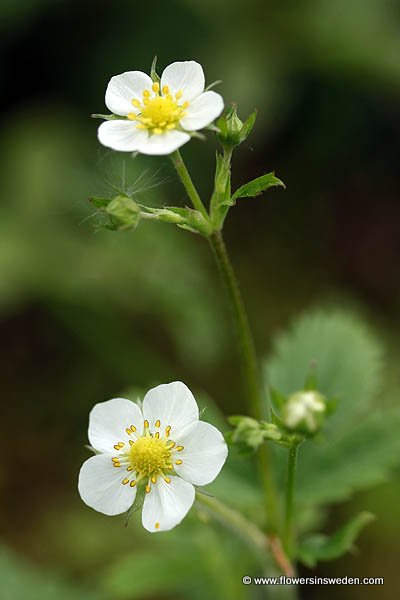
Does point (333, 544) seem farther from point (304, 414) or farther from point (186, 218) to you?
point (186, 218)

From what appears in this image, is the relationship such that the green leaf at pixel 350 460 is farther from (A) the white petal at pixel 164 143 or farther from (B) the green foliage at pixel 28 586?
(A) the white petal at pixel 164 143

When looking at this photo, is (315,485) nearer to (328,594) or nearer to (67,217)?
(328,594)

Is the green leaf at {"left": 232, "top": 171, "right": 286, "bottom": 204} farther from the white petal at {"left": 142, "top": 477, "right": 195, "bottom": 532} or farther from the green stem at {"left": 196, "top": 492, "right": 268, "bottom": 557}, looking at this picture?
the green stem at {"left": 196, "top": 492, "right": 268, "bottom": 557}

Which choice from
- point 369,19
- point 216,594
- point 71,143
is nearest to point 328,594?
point 216,594

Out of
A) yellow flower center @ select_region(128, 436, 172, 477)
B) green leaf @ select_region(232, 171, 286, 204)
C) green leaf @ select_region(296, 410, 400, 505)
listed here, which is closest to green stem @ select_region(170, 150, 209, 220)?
green leaf @ select_region(232, 171, 286, 204)

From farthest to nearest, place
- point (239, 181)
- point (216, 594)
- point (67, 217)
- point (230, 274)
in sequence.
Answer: point (239, 181) → point (67, 217) → point (216, 594) → point (230, 274)

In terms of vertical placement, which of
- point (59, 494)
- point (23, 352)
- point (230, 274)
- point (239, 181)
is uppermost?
point (239, 181)
